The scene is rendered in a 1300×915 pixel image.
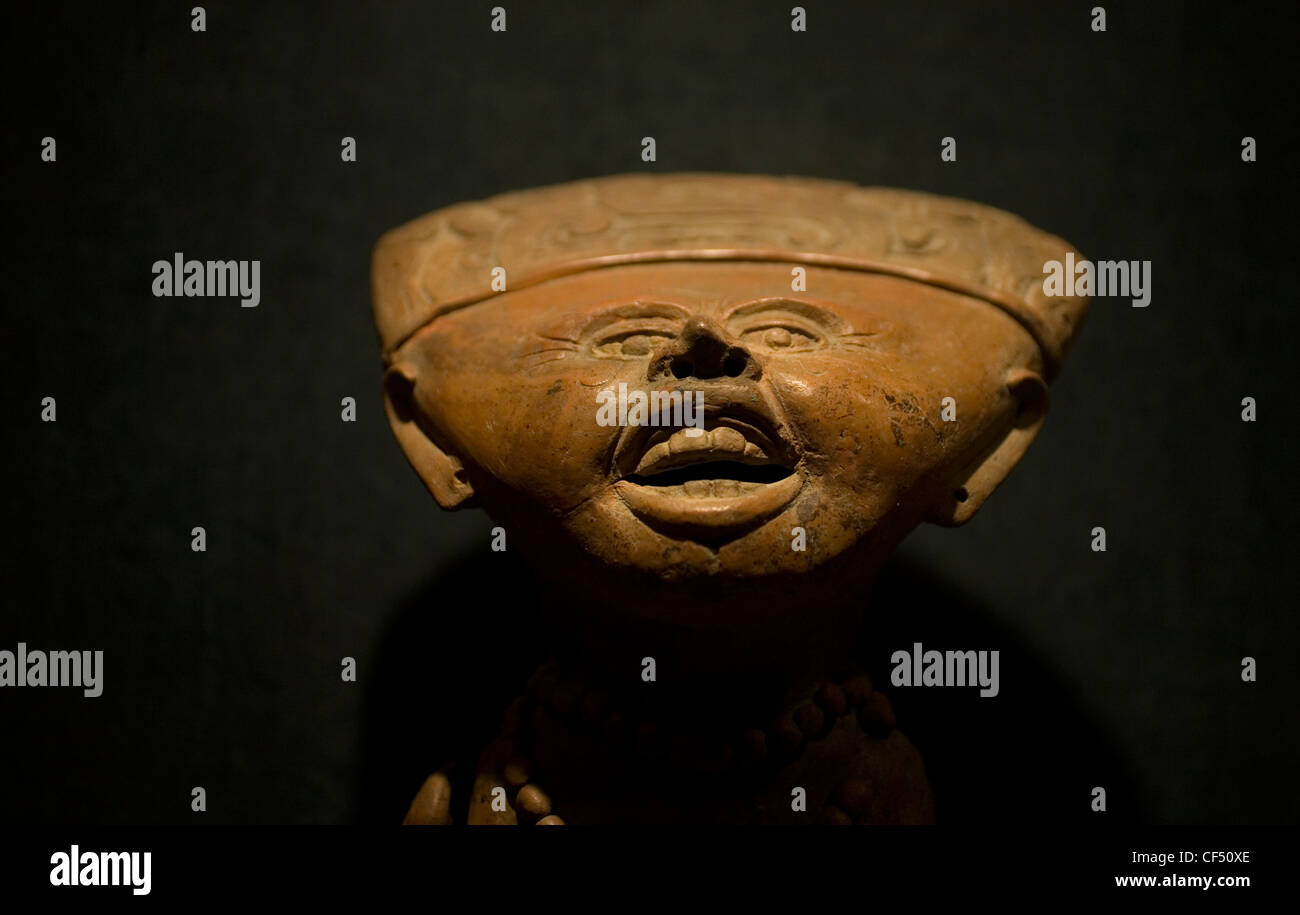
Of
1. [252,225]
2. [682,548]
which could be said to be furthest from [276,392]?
[682,548]

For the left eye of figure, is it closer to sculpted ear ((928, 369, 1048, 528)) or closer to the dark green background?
sculpted ear ((928, 369, 1048, 528))

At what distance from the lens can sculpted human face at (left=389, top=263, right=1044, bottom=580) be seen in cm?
141

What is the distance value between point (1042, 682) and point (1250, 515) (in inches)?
16.7

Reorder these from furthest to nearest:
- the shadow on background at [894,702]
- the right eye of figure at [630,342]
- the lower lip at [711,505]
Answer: the shadow on background at [894,702], the right eye of figure at [630,342], the lower lip at [711,505]

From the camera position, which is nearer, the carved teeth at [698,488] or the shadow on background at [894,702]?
the carved teeth at [698,488]

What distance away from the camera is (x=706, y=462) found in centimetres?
144

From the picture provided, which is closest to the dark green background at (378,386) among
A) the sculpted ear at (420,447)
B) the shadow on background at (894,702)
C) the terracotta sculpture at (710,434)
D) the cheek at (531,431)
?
the shadow on background at (894,702)

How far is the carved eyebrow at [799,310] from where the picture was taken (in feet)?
5.06

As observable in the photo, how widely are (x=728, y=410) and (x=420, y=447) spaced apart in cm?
43

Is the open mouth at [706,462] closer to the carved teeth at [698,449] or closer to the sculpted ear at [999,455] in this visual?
the carved teeth at [698,449]

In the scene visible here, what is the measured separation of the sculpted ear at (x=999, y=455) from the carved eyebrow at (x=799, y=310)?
22 cm

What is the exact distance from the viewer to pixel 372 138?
2242 millimetres

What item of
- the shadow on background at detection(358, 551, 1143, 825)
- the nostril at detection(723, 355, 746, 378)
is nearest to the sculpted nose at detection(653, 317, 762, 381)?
the nostril at detection(723, 355, 746, 378)

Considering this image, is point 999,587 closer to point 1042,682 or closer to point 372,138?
point 1042,682
